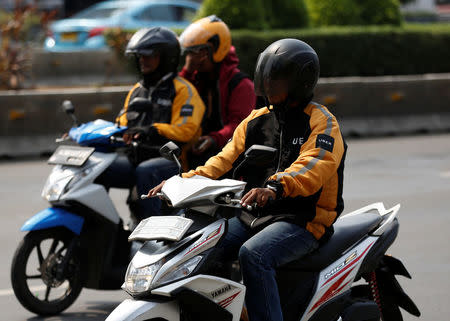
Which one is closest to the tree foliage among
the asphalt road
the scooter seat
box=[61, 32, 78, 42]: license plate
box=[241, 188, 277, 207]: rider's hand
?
box=[61, 32, 78, 42]: license plate

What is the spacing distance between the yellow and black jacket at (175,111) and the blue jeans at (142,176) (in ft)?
0.38

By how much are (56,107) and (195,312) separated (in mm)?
8867

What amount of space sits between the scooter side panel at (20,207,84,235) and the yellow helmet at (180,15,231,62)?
4.74ft

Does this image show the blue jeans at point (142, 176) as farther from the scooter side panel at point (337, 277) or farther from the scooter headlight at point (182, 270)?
the scooter headlight at point (182, 270)

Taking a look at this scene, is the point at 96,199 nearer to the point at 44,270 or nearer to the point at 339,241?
the point at 44,270

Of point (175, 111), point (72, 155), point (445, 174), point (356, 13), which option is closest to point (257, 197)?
point (72, 155)

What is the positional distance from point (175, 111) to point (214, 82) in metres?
0.49

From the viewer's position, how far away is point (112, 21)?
864 inches

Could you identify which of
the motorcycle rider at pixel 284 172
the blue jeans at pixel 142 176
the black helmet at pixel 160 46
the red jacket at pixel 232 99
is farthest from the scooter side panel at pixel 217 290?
the black helmet at pixel 160 46

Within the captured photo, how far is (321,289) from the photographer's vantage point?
444cm

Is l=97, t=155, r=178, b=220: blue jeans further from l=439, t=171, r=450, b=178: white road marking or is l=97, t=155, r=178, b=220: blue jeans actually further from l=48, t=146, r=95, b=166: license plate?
l=439, t=171, r=450, b=178: white road marking

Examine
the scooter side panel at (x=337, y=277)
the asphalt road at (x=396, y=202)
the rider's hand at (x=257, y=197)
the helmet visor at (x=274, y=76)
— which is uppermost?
the helmet visor at (x=274, y=76)

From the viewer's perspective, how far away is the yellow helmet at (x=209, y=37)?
20.7ft

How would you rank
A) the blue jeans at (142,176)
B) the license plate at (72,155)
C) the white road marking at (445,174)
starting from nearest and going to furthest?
the license plate at (72,155)
the blue jeans at (142,176)
the white road marking at (445,174)
